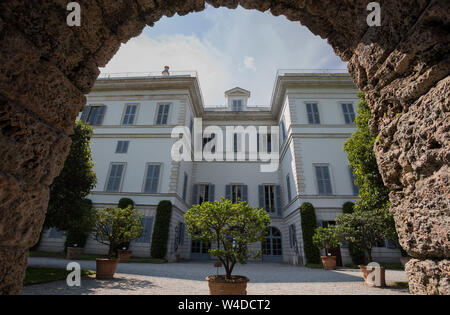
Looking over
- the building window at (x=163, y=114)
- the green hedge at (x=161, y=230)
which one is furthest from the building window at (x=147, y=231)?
the building window at (x=163, y=114)

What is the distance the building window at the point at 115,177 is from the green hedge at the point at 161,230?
3.72 metres

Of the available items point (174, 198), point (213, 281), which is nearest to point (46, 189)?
point (213, 281)

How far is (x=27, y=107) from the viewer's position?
1616mm

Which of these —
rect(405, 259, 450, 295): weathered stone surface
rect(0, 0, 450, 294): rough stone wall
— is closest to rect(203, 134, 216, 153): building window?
rect(0, 0, 450, 294): rough stone wall

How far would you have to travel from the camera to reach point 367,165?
730 centimetres

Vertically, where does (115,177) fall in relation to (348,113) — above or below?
below

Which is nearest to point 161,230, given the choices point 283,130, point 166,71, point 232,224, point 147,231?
point 147,231

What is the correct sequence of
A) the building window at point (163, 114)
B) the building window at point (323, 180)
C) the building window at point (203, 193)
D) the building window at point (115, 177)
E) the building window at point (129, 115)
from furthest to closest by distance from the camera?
the building window at point (203, 193), the building window at point (129, 115), the building window at point (163, 114), the building window at point (115, 177), the building window at point (323, 180)

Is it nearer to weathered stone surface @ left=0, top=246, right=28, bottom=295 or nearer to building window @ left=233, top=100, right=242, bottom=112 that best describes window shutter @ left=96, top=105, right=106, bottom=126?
building window @ left=233, top=100, right=242, bottom=112

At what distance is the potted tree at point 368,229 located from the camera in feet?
24.4

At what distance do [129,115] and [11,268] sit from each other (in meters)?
17.9

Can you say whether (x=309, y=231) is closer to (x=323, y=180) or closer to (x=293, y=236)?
(x=293, y=236)

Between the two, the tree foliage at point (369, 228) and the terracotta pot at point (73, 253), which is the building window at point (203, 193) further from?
the tree foliage at point (369, 228)

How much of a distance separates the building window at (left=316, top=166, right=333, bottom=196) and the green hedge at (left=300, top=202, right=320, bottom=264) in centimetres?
152
